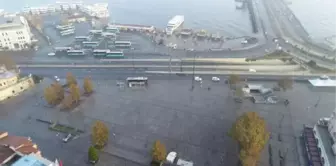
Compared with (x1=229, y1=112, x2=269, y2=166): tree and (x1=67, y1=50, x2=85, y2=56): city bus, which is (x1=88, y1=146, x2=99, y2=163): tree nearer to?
(x1=229, y1=112, x2=269, y2=166): tree

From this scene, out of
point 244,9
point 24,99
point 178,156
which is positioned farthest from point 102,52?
point 244,9

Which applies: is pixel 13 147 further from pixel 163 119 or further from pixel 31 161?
pixel 163 119

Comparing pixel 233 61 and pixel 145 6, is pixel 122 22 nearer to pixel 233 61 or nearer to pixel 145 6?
pixel 145 6

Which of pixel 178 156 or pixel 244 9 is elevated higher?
pixel 244 9

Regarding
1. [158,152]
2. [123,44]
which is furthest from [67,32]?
[158,152]

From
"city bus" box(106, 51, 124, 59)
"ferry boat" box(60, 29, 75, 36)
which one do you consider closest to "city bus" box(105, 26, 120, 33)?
"ferry boat" box(60, 29, 75, 36)
